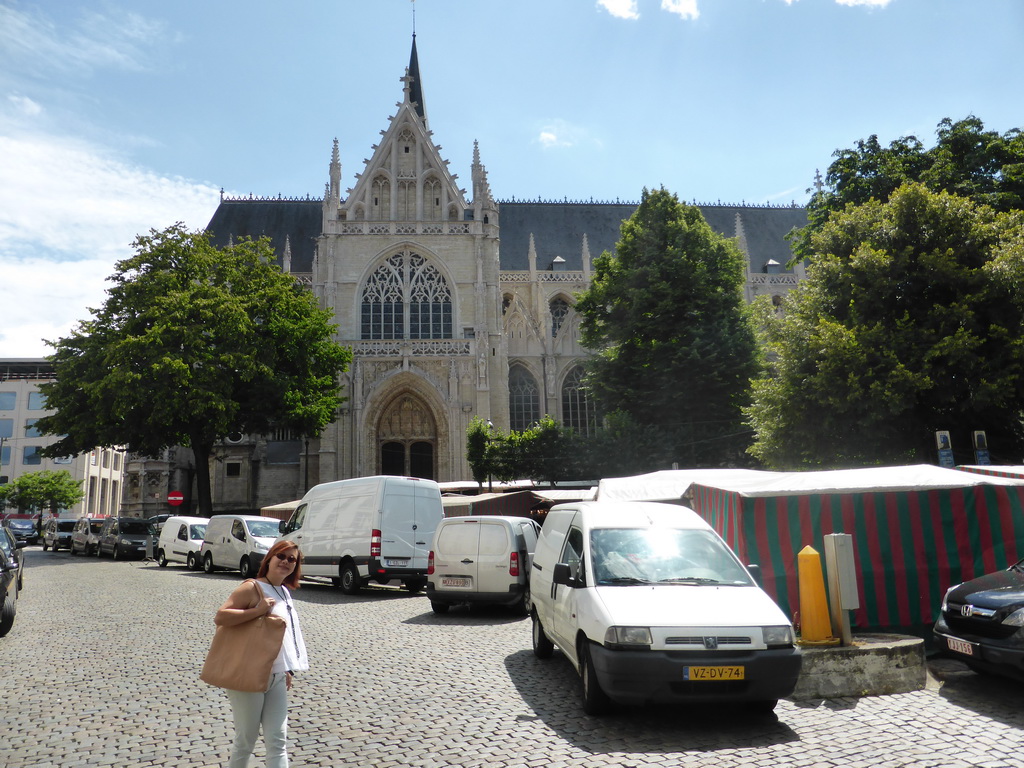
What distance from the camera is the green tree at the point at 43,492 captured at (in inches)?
2207

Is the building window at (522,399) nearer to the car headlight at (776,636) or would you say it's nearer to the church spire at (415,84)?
the church spire at (415,84)

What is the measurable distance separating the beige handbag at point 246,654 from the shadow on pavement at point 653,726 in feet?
7.63

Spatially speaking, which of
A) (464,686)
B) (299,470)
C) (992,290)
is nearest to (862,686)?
(464,686)

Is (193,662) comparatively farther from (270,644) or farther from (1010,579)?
(1010,579)

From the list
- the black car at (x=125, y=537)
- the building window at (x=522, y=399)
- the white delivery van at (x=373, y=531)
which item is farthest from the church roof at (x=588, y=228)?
the white delivery van at (x=373, y=531)

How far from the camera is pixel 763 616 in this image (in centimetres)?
564

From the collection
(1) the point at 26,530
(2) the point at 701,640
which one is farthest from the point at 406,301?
(2) the point at 701,640

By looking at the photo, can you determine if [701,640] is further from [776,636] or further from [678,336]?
[678,336]

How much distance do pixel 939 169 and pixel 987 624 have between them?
18.1 metres

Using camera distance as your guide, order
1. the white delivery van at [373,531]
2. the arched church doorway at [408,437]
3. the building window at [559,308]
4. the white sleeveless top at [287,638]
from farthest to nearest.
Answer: the building window at [559,308], the arched church doorway at [408,437], the white delivery van at [373,531], the white sleeveless top at [287,638]

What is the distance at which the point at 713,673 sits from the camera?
532cm

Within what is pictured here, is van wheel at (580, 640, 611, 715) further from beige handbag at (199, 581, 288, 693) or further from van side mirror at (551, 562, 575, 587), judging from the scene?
beige handbag at (199, 581, 288, 693)

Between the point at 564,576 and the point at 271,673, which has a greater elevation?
the point at 564,576

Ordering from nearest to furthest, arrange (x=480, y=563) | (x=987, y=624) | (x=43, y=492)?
(x=987, y=624) < (x=480, y=563) < (x=43, y=492)
